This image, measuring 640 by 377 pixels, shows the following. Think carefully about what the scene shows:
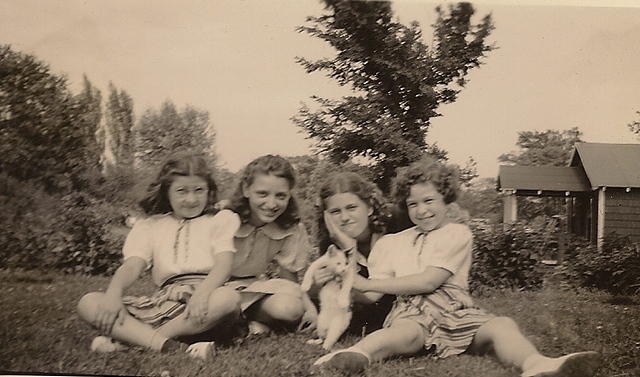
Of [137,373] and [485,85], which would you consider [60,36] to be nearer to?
[137,373]

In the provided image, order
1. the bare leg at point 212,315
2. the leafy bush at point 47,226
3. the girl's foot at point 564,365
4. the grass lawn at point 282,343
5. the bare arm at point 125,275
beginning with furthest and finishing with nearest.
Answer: the leafy bush at point 47,226, the bare arm at point 125,275, the bare leg at point 212,315, the grass lawn at point 282,343, the girl's foot at point 564,365

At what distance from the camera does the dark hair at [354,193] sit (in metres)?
4.92

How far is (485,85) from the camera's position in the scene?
16.4 feet

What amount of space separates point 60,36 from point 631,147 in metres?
3.63

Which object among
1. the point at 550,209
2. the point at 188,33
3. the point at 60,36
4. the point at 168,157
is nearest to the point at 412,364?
the point at 550,209

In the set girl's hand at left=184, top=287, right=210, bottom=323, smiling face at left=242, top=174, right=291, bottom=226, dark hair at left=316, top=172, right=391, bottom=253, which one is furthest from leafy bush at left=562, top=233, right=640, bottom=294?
girl's hand at left=184, top=287, right=210, bottom=323

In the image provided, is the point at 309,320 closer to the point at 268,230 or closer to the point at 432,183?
the point at 268,230

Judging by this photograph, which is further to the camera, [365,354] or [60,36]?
[60,36]

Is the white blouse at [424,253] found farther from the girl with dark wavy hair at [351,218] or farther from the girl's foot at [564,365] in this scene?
the girl's foot at [564,365]

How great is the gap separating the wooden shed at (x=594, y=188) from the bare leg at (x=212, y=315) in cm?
176

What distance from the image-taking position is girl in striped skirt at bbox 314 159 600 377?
4805 millimetres

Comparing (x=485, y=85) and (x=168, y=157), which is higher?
(x=485, y=85)

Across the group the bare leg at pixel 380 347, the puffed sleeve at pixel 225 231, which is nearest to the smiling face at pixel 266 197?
the puffed sleeve at pixel 225 231

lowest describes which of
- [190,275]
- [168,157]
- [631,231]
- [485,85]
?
[190,275]
